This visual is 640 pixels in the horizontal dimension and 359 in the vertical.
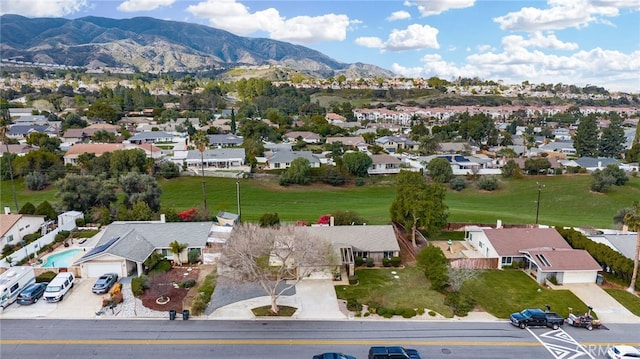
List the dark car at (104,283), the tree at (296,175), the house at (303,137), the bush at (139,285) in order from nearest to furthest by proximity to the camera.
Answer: the bush at (139,285) → the dark car at (104,283) → the tree at (296,175) → the house at (303,137)

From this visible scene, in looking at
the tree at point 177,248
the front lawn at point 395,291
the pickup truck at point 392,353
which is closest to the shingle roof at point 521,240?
the front lawn at point 395,291

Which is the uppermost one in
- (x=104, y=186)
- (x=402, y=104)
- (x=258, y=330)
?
(x=402, y=104)

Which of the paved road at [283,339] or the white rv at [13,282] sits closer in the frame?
the paved road at [283,339]

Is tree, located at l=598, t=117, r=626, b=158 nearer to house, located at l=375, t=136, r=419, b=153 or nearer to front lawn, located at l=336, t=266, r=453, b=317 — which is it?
house, located at l=375, t=136, r=419, b=153

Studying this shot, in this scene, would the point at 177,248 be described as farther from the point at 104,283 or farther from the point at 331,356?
the point at 331,356

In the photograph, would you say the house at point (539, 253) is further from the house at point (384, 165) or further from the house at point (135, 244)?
the house at point (384, 165)

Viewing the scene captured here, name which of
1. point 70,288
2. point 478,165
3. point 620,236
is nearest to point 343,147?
point 478,165

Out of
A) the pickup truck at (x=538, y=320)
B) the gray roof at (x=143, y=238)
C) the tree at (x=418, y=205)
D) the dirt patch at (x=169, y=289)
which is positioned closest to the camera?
the pickup truck at (x=538, y=320)

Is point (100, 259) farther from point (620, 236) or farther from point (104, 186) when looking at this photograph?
point (620, 236)
